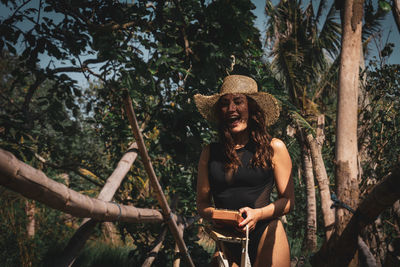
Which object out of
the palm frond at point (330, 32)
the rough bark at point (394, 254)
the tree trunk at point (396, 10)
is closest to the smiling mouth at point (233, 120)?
the rough bark at point (394, 254)

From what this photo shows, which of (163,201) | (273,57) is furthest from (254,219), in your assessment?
(273,57)

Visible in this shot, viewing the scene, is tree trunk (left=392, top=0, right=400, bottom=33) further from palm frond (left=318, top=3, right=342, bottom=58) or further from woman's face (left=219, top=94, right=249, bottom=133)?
palm frond (left=318, top=3, right=342, bottom=58)

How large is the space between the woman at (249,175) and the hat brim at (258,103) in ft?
0.55

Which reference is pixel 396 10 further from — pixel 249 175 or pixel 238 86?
pixel 249 175

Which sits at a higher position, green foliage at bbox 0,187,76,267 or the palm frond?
the palm frond

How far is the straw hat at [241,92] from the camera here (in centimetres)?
185

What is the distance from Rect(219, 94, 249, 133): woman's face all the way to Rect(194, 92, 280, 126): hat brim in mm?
120

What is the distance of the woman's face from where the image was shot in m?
1.76

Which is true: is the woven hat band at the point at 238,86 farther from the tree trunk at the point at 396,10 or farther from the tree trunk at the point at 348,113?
the tree trunk at the point at 396,10

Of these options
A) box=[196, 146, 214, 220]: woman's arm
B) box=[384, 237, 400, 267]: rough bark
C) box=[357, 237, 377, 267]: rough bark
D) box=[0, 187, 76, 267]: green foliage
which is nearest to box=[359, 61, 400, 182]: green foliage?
box=[357, 237, 377, 267]: rough bark

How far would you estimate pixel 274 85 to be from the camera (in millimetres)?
2943

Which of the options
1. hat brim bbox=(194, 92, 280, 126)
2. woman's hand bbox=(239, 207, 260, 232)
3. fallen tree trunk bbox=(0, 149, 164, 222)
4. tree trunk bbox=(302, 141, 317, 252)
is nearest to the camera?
fallen tree trunk bbox=(0, 149, 164, 222)

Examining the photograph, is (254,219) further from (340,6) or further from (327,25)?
(327,25)

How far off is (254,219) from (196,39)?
5.94 feet
